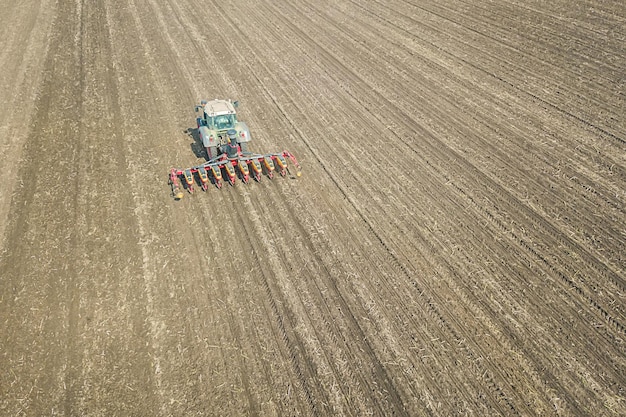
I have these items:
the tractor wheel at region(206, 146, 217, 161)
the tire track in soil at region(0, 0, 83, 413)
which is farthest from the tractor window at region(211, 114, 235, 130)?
the tire track in soil at region(0, 0, 83, 413)

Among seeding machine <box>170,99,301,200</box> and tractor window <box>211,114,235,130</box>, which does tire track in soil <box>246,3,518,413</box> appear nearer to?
seeding machine <box>170,99,301,200</box>

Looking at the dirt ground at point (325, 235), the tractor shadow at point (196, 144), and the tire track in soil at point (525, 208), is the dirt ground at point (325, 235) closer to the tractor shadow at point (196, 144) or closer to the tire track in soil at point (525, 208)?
the tire track in soil at point (525, 208)

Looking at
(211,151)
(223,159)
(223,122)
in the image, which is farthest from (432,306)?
(223,122)

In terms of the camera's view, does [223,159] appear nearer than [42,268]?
No

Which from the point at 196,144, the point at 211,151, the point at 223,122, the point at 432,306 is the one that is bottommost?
the point at 432,306

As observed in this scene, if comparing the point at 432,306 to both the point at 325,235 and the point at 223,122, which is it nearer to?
the point at 325,235

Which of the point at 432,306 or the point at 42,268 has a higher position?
the point at 42,268

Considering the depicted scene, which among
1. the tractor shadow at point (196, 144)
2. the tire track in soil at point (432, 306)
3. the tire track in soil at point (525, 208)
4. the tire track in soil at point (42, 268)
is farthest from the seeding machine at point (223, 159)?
the tire track in soil at point (525, 208)

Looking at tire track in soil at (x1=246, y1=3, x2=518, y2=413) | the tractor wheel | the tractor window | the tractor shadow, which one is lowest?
tire track in soil at (x1=246, y1=3, x2=518, y2=413)
